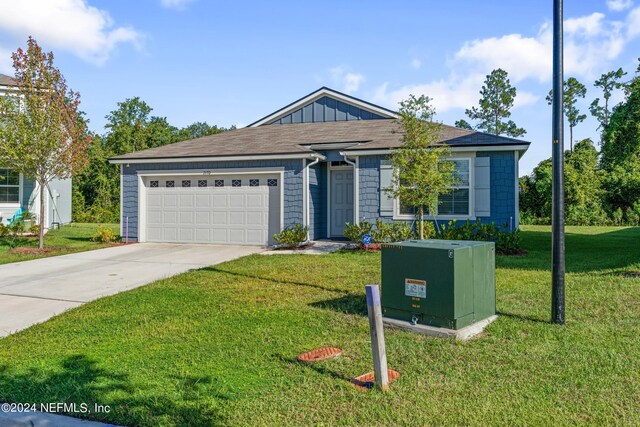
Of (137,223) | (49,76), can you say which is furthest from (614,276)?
(49,76)

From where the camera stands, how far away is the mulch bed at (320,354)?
4336 mm

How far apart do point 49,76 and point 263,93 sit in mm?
7423

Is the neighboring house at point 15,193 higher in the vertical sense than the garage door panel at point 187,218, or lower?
higher

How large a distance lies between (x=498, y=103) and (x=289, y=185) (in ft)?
111

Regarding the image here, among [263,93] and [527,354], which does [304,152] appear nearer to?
[263,93]

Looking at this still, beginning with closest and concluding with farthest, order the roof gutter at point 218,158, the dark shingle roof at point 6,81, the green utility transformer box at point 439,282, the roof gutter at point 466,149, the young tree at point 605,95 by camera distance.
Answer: the green utility transformer box at point 439,282 → the roof gutter at point 466,149 → the roof gutter at point 218,158 → the dark shingle roof at point 6,81 → the young tree at point 605,95

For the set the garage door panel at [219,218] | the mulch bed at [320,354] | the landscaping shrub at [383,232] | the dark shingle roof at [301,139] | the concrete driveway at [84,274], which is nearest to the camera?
the mulch bed at [320,354]

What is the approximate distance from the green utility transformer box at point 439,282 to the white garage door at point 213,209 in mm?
9148

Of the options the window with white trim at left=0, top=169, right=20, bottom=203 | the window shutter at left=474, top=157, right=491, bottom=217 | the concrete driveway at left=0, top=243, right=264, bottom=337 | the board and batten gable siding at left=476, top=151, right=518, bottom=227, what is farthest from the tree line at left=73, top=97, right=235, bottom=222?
the board and batten gable siding at left=476, top=151, right=518, bottom=227

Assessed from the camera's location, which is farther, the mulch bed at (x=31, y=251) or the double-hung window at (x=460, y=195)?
the double-hung window at (x=460, y=195)

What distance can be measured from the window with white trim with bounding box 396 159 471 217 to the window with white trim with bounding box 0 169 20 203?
611 inches

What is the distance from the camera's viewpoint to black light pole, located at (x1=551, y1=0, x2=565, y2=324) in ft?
17.4

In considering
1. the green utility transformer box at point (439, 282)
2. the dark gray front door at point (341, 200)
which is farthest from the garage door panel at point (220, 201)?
the green utility transformer box at point (439, 282)

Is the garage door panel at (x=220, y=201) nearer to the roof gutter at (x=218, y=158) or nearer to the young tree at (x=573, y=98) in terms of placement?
the roof gutter at (x=218, y=158)
